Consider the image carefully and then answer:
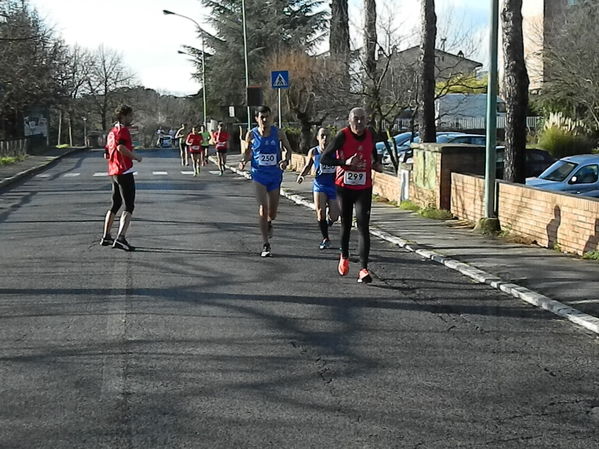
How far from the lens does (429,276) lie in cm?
974

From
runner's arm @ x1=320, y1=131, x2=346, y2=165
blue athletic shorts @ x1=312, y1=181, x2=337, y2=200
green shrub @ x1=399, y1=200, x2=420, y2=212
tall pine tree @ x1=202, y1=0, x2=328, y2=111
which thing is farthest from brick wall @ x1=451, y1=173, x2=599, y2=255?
tall pine tree @ x1=202, y1=0, x2=328, y2=111

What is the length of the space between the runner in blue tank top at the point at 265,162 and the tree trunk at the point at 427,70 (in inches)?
346

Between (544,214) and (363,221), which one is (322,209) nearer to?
(363,221)

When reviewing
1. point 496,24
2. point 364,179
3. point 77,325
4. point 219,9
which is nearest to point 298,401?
point 77,325

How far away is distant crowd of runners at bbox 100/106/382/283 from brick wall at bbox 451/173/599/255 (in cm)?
253

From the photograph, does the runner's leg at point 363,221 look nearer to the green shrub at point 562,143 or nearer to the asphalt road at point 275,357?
the asphalt road at point 275,357

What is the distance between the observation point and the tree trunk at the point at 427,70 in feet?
61.6

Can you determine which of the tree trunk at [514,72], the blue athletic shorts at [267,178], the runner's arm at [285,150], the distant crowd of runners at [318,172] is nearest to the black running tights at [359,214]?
the distant crowd of runners at [318,172]

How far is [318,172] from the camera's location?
11.8m

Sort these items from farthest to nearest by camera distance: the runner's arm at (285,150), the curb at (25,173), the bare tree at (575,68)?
the bare tree at (575,68) → the curb at (25,173) → the runner's arm at (285,150)

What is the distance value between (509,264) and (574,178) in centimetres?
690

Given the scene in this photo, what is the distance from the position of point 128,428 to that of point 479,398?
2.05 metres

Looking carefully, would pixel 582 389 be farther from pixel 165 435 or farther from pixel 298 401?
pixel 165 435

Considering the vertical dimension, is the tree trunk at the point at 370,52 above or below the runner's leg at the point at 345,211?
above
